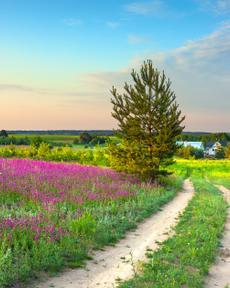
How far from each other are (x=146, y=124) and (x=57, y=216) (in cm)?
1416

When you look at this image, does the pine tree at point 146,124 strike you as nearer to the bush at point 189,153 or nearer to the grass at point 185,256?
the grass at point 185,256

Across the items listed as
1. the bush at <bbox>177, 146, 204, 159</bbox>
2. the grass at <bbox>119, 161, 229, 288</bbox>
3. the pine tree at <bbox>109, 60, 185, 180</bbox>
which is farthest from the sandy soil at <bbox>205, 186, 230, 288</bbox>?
the bush at <bbox>177, 146, 204, 159</bbox>

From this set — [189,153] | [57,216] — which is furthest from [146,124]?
[189,153]

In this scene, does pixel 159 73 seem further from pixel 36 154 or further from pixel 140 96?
pixel 36 154

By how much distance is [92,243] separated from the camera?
34.0 feet

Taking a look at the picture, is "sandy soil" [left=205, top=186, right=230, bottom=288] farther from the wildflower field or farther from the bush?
the bush

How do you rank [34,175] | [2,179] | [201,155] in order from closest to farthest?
[2,179] < [34,175] < [201,155]

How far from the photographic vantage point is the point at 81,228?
10875mm

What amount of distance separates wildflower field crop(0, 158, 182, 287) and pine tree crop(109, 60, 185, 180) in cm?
242

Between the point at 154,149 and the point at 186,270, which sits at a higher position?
the point at 154,149

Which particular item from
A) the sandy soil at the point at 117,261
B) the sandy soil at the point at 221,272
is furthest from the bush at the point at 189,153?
the sandy soil at the point at 221,272

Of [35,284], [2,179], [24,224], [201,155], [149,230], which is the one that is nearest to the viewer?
[35,284]

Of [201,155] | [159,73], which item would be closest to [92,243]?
[159,73]

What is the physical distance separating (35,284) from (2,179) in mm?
10554
